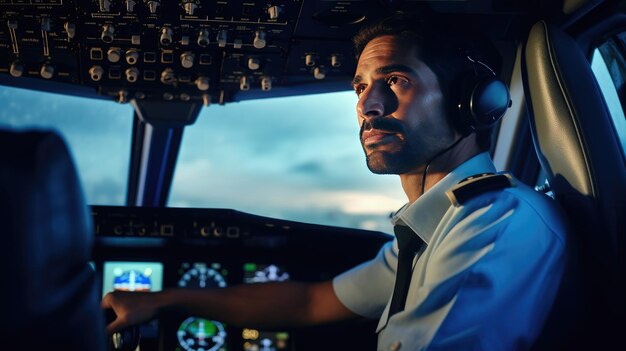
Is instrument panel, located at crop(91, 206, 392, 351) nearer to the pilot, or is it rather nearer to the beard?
the pilot

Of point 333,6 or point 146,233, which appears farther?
point 146,233

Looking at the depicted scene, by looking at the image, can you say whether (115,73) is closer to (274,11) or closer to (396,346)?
(274,11)

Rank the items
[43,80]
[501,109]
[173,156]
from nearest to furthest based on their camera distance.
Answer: [501,109], [43,80], [173,156]

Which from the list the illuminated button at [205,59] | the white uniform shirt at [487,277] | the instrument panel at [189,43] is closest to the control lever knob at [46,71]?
the instrument panel at [189,43]

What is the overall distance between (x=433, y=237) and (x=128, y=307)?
0.72 meters

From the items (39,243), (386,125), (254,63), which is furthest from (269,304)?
(39,243)

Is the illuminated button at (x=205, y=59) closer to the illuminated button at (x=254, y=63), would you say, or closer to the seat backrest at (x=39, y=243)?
the illuminated button at (x=254, y=63)

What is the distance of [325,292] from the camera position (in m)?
1.78

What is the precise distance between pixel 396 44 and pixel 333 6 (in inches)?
7.7

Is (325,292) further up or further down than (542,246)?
further down

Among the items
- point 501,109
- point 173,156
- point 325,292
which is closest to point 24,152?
point 501,109

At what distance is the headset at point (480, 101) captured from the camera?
1.50m

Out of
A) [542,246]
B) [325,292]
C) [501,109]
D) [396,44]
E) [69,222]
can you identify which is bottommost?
[325,292]

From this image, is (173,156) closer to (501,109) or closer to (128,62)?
(128,62)
